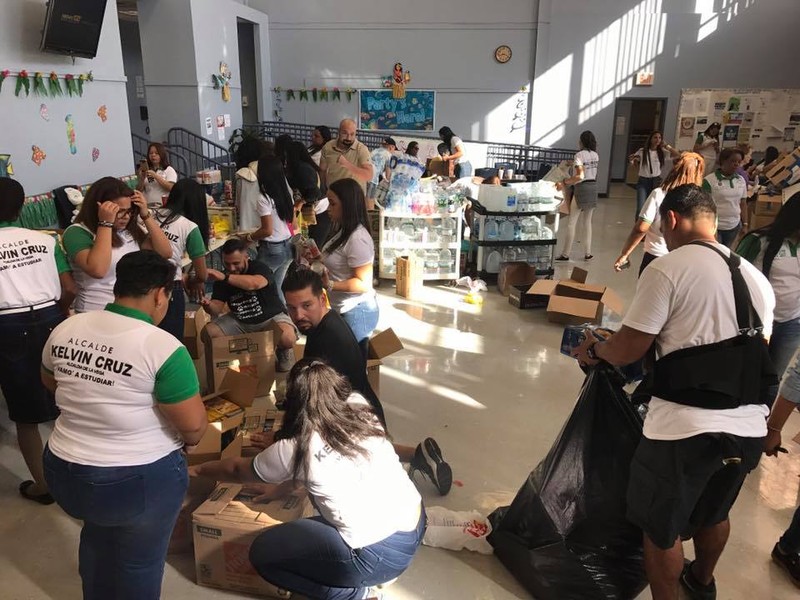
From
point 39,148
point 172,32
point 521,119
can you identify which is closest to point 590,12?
point 521,119

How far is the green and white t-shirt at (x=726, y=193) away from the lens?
4973 millimetres

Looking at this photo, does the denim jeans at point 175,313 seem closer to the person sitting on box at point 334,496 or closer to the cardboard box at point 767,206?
the person sitting on box at point 334,496

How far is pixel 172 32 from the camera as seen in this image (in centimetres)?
937

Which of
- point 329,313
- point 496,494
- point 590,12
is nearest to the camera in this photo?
point 329,313

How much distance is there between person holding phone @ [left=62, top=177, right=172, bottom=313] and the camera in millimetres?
2816

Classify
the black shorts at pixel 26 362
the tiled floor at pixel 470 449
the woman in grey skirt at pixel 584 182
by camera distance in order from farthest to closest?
the woman in grey skirt at pixel 584 182 → the black shorts at pixel 26 362 → the tiled floor at pixel 470 449

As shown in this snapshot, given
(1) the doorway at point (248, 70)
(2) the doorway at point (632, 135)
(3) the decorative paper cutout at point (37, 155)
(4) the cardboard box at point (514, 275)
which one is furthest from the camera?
(2) the doorway at point (632, 135)

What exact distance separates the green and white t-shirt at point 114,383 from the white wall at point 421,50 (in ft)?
40.5

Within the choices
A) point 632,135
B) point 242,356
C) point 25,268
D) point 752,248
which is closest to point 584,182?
point 752,248

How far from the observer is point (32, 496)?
9.64 ft

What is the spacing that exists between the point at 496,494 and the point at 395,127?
11399 millimetres

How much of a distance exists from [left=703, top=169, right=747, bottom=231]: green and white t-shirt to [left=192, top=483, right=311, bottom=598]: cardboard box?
4.26m

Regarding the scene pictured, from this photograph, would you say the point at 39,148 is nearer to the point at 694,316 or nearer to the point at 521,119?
the point at 694,316

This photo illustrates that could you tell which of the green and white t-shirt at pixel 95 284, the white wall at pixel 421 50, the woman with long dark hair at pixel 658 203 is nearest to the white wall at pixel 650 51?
the white wall at pixel 421 50
